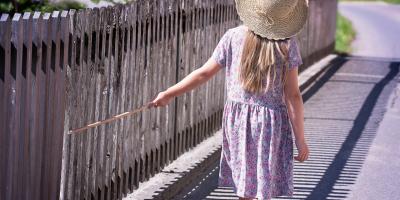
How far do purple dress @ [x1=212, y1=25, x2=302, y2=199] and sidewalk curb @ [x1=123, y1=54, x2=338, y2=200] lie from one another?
1.73 metres

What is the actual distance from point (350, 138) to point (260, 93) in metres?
5.33

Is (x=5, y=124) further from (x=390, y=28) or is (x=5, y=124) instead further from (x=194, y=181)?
(x=390, y=28)

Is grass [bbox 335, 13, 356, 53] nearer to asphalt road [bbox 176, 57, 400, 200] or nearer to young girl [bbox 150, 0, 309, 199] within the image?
asphalt road [bbox 176, 57, 400, 200]

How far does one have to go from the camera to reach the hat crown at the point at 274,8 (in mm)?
5242

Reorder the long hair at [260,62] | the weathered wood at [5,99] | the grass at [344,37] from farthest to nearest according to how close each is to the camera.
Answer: the grass at [344,37] → the long hair at [260,62] → the weathered wood at [5,99]

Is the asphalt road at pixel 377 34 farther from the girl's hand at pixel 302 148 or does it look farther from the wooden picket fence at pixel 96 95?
the girl's hand at pixel 302 148

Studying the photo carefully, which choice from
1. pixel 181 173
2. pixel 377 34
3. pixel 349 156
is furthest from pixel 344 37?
pixel 181 173

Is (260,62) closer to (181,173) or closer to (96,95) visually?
(96,95)

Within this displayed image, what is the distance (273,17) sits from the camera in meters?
5.24

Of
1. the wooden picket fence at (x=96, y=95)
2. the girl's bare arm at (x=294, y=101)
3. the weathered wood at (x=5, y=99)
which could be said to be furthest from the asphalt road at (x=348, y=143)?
the weathered wood at (x=5, y=99)

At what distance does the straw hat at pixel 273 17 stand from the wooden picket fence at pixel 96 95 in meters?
0.96

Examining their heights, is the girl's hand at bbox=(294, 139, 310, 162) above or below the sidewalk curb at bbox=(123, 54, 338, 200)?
above

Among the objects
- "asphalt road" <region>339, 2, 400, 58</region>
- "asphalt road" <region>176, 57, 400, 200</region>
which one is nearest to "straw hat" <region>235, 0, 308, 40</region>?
"asphalt road" <region>176, 57, 400, 200</region>

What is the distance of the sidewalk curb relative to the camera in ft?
23.0
